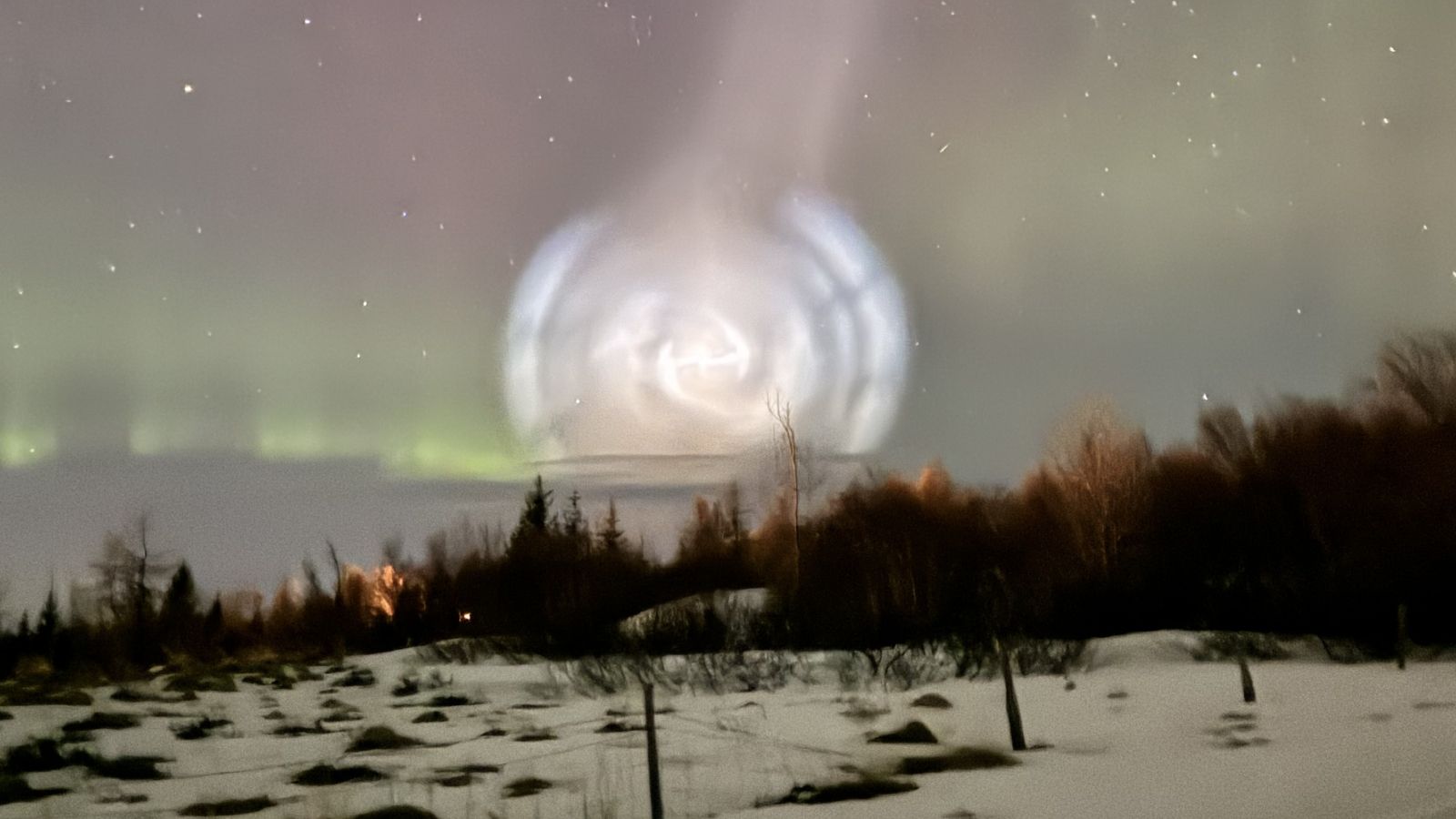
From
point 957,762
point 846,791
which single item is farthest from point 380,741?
point 957,762

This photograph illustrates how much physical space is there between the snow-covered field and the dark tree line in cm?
97

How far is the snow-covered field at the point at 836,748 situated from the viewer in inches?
237

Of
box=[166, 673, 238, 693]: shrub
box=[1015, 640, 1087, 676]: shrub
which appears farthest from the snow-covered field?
box=[1015, 640, 1087, 676]: shrub

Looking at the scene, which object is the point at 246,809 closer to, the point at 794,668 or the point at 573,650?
the point at 573,650

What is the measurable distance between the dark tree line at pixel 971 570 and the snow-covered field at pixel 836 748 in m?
0.97

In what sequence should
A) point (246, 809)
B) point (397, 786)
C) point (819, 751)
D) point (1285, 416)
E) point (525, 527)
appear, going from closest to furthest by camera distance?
point (246, 809), point (397, 786), point (819, 751), point (525, 527), point (1285, 416)

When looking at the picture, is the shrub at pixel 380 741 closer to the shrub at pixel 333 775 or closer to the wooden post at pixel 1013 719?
the shrub at pixel 333 775

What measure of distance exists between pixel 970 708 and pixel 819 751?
1.95 meters

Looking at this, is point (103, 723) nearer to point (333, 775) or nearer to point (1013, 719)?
point (333, 775)

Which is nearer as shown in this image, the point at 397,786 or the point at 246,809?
the point at 246,809

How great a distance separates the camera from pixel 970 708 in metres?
9.02

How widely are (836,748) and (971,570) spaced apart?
7217 mm

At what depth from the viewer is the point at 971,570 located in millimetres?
14516

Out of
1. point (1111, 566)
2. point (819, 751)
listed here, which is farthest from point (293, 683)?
point (1111, 566)
